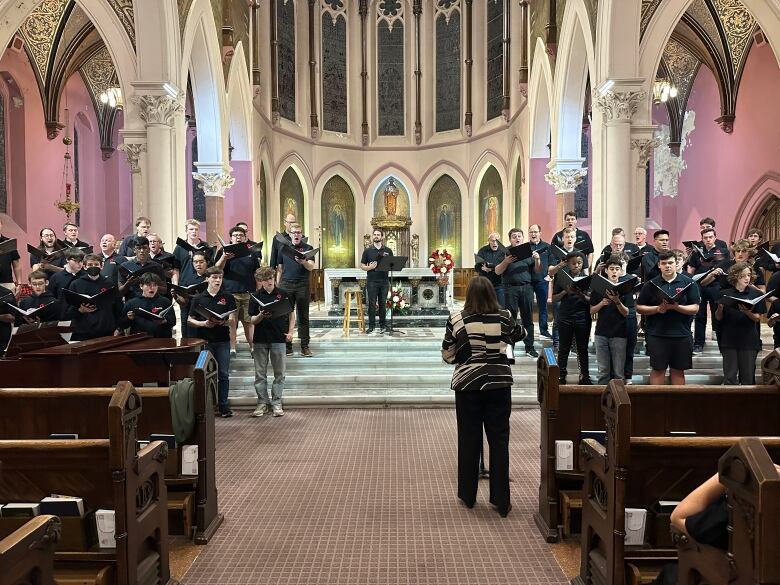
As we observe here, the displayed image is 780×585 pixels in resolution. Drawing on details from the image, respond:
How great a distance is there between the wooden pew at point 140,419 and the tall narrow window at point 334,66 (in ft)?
61.7

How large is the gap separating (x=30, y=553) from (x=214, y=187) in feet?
44.6

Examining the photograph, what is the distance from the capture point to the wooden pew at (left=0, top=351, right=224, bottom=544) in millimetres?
3822

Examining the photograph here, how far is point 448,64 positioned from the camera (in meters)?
22.2

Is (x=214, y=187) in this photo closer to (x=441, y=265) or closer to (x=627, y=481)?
(x=441, y=265)

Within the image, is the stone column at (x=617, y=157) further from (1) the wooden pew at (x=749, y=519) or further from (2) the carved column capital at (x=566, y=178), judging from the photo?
(1) the wooden pew at (x=749, y=519)

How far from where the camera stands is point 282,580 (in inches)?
134

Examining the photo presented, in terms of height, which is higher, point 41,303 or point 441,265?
point 441,265

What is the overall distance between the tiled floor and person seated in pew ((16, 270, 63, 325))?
2.17 m

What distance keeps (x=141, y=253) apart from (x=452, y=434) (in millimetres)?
3873

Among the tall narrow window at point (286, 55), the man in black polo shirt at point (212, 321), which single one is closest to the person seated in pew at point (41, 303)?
the man in black polo shirt at point (212, 321)

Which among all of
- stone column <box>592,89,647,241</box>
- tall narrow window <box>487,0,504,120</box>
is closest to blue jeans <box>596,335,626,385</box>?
stone column <box>592,89,647,241</box>

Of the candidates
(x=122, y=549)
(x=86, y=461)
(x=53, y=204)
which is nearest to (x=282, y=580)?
(x=122, y=549)

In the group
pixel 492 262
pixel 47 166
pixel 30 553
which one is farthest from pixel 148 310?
pixel 47 166

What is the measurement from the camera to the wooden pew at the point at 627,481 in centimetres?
288
